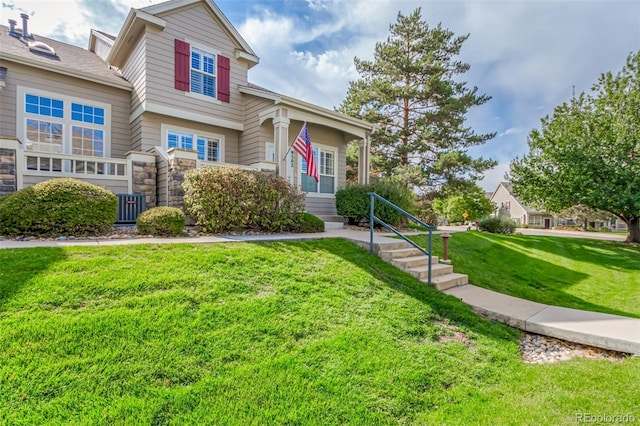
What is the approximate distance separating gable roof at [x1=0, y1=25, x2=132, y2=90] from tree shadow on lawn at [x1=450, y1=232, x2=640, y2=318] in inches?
433

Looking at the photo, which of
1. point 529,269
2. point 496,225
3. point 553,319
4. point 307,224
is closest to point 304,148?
point 307,224

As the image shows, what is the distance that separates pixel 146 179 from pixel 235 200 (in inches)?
116

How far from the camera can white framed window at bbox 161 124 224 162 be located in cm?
945

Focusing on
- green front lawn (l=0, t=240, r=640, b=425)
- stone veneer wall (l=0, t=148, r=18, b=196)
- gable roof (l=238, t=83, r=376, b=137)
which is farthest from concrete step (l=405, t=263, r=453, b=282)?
stone veneer wall (l=0, t=148, r=18, b=196)

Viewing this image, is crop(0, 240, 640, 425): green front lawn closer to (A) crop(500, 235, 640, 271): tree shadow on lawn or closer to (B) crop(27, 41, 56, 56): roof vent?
(B) crop(27, 41, 56, 56): roof vent

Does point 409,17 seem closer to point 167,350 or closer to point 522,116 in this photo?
point 522,116

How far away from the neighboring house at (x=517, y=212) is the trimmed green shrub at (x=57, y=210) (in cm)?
4249

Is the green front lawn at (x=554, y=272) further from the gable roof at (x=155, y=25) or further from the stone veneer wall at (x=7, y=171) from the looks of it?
the stone veneer wall at (x=7, y=171)

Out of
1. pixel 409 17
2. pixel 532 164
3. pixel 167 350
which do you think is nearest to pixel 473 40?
pixel 409 17

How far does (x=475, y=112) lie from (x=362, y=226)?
1355cm

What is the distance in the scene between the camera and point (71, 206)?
17.4 ft

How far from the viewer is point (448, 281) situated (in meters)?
5.29

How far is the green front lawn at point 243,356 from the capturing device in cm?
216

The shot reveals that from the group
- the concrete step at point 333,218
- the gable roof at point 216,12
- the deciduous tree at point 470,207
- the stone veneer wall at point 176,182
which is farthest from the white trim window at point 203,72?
the deciduous tree at point 470,207
